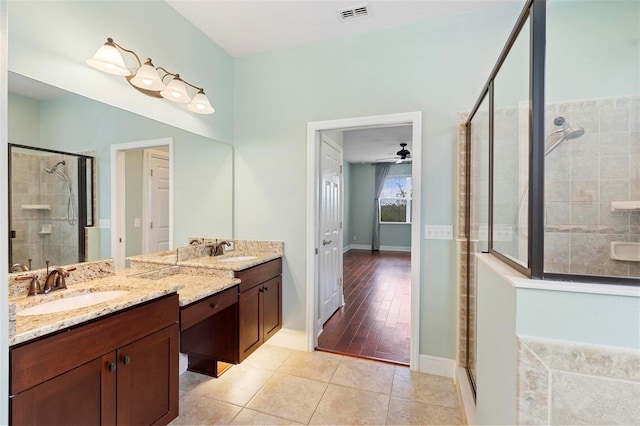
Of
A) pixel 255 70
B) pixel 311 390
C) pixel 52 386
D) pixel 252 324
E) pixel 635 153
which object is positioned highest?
pixel 255 70

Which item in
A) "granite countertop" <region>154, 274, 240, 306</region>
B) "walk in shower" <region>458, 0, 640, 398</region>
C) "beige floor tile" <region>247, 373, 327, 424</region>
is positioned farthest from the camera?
"beige floor tile" <region>247, 373, 327, 424</region>

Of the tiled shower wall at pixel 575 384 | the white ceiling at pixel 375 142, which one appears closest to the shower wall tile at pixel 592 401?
the tiled shower wall at pixel 575 384

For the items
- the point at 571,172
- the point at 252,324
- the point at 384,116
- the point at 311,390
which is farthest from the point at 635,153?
the point at 252,324

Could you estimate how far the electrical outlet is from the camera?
7.32 ft

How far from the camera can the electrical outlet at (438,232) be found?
2232mm

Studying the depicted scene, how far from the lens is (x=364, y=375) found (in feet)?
7.30

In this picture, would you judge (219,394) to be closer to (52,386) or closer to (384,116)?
(52,386)

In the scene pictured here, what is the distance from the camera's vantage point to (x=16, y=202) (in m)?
1.36

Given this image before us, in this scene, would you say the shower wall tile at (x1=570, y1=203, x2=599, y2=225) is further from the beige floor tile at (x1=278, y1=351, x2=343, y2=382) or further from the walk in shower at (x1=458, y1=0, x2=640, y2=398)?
the beige floor tile at (x1=278, y1=351, x2=343, y2=382)

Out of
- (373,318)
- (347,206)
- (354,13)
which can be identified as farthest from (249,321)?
(347,206)

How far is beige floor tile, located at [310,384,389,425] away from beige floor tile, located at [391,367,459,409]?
0.57ft

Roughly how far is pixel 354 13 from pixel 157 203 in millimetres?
2184

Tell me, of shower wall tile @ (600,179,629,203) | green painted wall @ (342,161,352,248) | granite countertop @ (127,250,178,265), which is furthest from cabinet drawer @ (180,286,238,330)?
green painted wall @ (342,161,352,248)

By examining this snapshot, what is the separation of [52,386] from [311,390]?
1.52 metres
